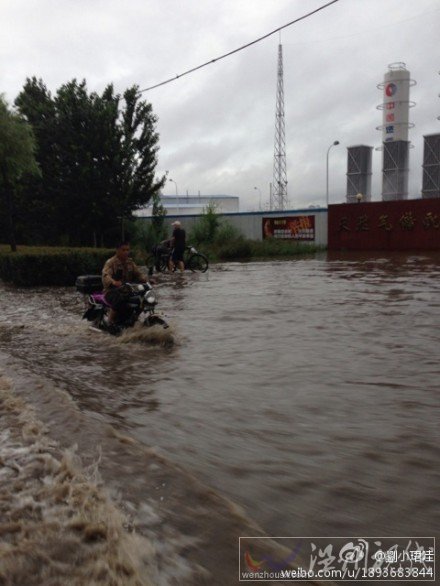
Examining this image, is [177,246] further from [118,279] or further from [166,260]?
[118,279]

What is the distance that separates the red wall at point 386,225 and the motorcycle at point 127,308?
68.7 ft

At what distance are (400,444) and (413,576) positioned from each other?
1.29m

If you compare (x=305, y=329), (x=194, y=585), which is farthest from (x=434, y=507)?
(x=305, y=329)

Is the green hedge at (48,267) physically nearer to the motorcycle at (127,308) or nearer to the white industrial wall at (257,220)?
the motorcycle at (127,308)

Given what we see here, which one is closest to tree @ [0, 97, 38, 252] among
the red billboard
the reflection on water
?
the reflection on water

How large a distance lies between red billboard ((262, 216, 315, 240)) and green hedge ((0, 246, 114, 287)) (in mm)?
16984

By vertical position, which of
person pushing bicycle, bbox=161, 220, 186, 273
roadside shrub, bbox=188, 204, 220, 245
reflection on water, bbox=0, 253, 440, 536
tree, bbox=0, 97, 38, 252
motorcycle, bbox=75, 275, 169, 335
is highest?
tree, bbox=0, 97, 38, 252

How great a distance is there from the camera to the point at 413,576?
215 centimetres

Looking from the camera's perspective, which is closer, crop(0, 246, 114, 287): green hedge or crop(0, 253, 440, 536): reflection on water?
crop(0, 253, 440, 536): reflection on water

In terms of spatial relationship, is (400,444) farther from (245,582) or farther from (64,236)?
(64,236)

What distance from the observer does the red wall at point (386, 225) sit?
990 inches

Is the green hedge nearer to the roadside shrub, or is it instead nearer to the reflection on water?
the reflection on water

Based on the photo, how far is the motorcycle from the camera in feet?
23.6

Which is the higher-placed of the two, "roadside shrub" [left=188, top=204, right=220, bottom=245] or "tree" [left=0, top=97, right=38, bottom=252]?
"tree" [left=0, top=97, right=38, bottom=252]
